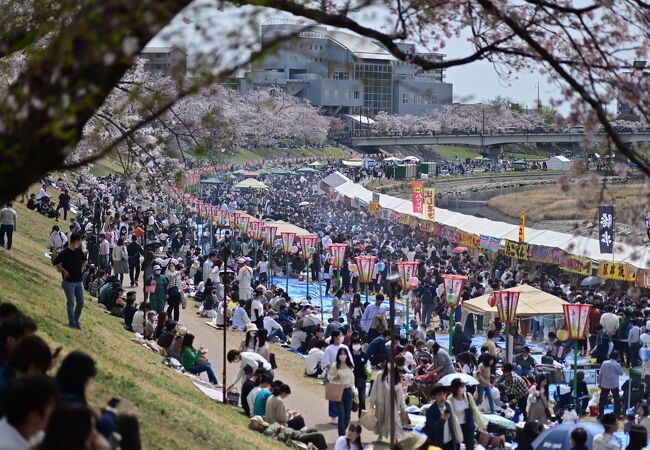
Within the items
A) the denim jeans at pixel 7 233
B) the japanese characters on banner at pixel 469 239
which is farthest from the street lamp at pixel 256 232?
the denim jeans at pixel 7 233

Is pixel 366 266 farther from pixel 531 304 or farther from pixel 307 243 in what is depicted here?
pixel 531 304

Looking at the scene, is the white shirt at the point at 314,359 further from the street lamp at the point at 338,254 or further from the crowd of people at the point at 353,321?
the street lamp at the point at 338,254

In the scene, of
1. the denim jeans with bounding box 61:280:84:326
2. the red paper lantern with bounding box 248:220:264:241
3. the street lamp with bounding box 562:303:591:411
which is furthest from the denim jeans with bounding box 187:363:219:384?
the red paper lantern with bounding box 248:220:264:241

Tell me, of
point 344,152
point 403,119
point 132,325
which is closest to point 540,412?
point 132,325

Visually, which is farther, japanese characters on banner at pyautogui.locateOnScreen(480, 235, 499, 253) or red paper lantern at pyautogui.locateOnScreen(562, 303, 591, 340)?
japanese characters on banner at pyautogui.locateOnScreen(480, 235, 499, 253)

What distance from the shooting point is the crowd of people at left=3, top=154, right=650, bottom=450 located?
11.1m

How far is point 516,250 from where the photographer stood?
24.9m

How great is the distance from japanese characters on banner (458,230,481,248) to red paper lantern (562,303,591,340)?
12.7m

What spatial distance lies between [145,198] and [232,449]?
101 feet

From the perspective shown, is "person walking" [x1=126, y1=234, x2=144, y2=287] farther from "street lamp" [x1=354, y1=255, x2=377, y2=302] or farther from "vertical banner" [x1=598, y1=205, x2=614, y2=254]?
"vertical banner" [x1=598, y1=205, x2=614, y2=254]

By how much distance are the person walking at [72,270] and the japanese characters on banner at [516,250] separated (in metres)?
15.0

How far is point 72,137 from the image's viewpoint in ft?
16.1

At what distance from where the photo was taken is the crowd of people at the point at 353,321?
11.1 metres

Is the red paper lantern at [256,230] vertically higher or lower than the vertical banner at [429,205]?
lower
